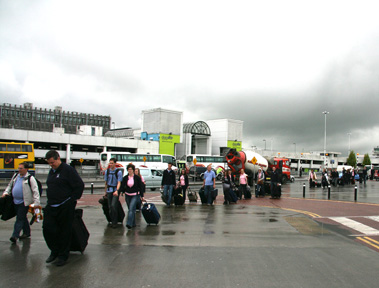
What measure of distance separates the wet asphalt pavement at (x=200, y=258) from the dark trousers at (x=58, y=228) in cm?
29

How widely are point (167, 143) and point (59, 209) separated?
61886mm

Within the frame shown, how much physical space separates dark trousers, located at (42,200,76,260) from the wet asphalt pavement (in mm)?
287

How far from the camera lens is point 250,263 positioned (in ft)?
19.1

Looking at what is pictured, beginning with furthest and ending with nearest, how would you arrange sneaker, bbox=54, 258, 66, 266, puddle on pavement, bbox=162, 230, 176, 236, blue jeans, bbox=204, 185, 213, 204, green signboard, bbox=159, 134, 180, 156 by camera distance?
green signboard, bbox=159, 134, 180, 156 < blue jeans, bbox=204, 185, 213, 204 < puddle on pavement, bbox=162, 230, 176, 236 < sneaker, bbox=54, 258, 66, 266

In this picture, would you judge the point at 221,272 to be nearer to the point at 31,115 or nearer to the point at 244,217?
the point at 244,217

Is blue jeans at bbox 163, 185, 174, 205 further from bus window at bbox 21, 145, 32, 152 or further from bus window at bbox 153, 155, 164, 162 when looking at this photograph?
bus window at bbox 153, 155, 164, 162

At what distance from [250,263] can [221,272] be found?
737 millimetres

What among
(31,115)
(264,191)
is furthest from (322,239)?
(31,115)

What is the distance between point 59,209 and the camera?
19.2 ft

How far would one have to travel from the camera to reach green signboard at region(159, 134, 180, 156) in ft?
220

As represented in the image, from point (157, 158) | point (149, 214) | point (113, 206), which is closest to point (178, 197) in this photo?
point (149, 214)

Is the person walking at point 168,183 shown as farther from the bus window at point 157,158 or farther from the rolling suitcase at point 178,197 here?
the bus window at point 157,158

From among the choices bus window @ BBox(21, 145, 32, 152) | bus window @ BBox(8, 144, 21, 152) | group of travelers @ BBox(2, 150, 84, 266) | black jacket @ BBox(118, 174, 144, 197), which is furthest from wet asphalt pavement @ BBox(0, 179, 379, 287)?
bus window @ BBox(21, 145, 32, 152)

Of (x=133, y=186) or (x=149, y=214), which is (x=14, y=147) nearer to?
(x=133, y=186)
